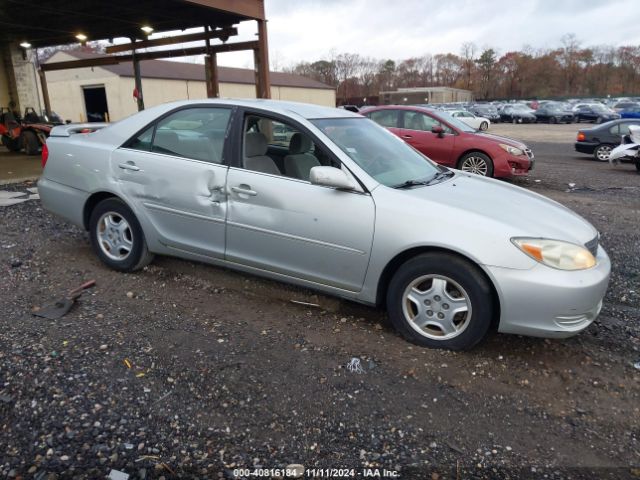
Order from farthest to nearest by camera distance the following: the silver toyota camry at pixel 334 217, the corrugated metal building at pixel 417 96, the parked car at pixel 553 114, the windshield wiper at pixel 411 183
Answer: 1. the corrugated metal building at pixel 417 96
2. the parked car at pixel 553 114
3. the windshield wiper at pixel 411 183
4. the silver toyota camry at pixel 334 217

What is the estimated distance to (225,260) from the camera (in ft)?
12.8

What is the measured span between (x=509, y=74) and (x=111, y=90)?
92477mm

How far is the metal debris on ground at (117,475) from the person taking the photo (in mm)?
2180

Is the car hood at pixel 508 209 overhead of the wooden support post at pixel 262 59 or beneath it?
beneath

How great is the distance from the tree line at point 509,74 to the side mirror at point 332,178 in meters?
86.9

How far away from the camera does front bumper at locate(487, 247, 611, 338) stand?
2873mm

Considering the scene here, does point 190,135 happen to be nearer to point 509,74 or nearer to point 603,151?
point 603,151

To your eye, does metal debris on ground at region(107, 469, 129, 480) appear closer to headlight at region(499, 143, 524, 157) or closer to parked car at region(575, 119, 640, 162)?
headlight at region(499, 143, 524, 157)

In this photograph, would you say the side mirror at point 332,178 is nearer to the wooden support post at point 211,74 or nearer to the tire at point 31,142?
the wooden support post at point 211,74

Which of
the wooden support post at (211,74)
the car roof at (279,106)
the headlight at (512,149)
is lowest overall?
the headlight at (512,149)

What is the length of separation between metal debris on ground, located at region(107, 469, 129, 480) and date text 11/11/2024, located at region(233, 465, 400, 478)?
0.49 meters

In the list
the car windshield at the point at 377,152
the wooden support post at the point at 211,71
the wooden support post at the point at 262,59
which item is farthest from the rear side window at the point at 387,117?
the car windshield at the point at 377,152

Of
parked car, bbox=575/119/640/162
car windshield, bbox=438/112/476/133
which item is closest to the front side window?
car windshield, bbox=438/112/476/133

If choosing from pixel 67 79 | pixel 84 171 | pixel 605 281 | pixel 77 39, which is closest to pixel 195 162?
pixel 84 171
